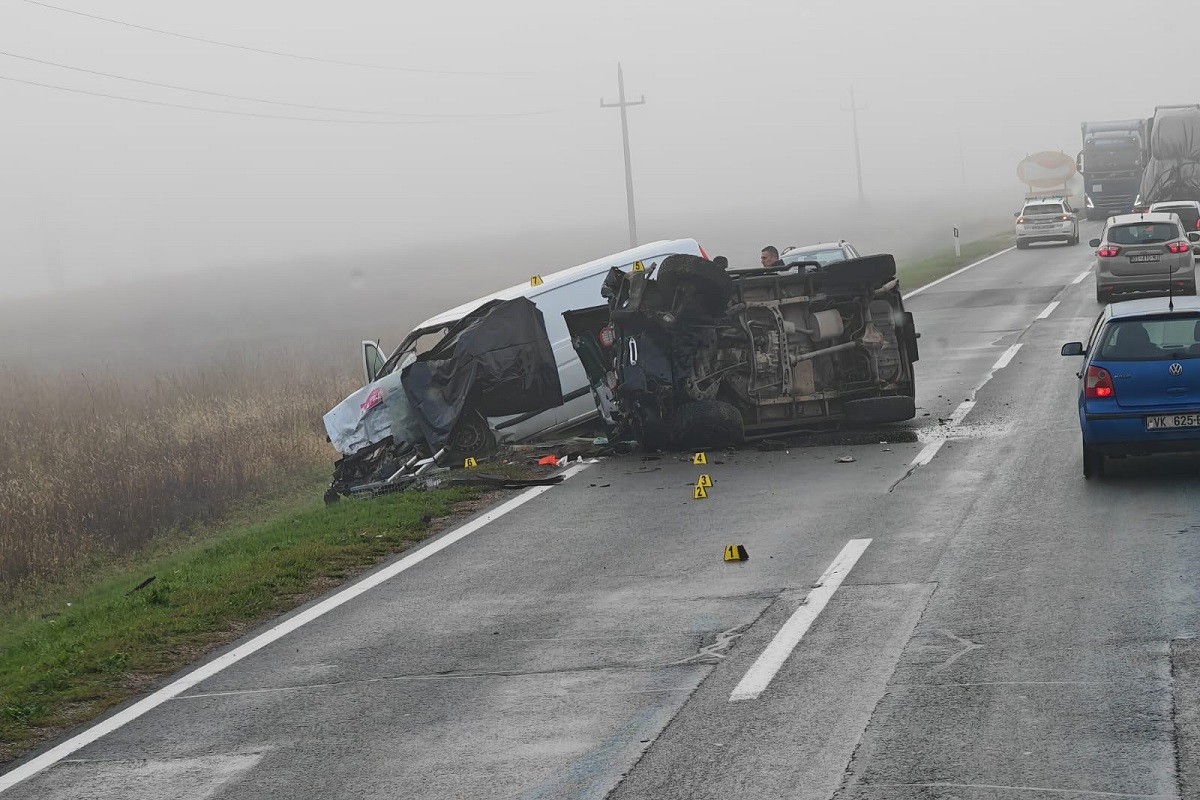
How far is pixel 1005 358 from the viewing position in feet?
70.0

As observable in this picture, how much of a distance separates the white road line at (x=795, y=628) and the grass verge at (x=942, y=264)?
26854mm

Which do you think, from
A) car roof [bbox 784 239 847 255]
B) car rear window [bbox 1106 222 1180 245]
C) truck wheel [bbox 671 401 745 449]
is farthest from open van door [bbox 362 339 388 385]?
car rear window [bbox 1106 222 1180 245]

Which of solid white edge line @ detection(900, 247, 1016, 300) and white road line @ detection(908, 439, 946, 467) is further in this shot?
solid white edge line @ detection(900, 247, 1016, 300)

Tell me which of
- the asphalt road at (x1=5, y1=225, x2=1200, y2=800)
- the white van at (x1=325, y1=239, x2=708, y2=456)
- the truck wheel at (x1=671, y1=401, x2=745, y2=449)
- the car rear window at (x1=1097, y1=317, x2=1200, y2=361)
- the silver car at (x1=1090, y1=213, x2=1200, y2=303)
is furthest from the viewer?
the silver car at (x1=1090, y1=213, x2=1200, y2=303)

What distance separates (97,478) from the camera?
19.0m

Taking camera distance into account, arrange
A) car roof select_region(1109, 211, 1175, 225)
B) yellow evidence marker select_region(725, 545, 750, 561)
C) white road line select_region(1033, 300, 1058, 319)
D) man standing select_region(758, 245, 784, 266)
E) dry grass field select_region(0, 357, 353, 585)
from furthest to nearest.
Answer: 1. car roof select_region(1109, 211, 1175, 225)
2. white road line select_region(1033, 300, 1058, 319)
3. man standing select_region(758, 245, 784, 266)
4. dry grass field select_region(0, 357, 353, 585)
5. yellow evidence marker select_region(725, 545, 750, 561)

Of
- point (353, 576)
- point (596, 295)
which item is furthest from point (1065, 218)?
point (353, 576)

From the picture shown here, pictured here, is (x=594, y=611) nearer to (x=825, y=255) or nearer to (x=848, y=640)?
(x=848, y=640)

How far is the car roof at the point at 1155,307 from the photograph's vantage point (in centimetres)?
1195

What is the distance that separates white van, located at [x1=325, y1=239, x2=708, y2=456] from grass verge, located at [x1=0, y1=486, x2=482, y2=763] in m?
1.90

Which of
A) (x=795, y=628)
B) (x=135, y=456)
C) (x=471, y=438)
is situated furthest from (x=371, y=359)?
(x=795, y=628)

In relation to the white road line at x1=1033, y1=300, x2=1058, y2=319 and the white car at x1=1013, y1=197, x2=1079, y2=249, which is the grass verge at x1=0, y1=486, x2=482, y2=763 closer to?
the white road line at x1=1033, y1=300, x2=1058, y2=319

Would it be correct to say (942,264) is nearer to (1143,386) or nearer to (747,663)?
(1143,386)

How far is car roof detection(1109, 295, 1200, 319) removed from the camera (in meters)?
12.0
